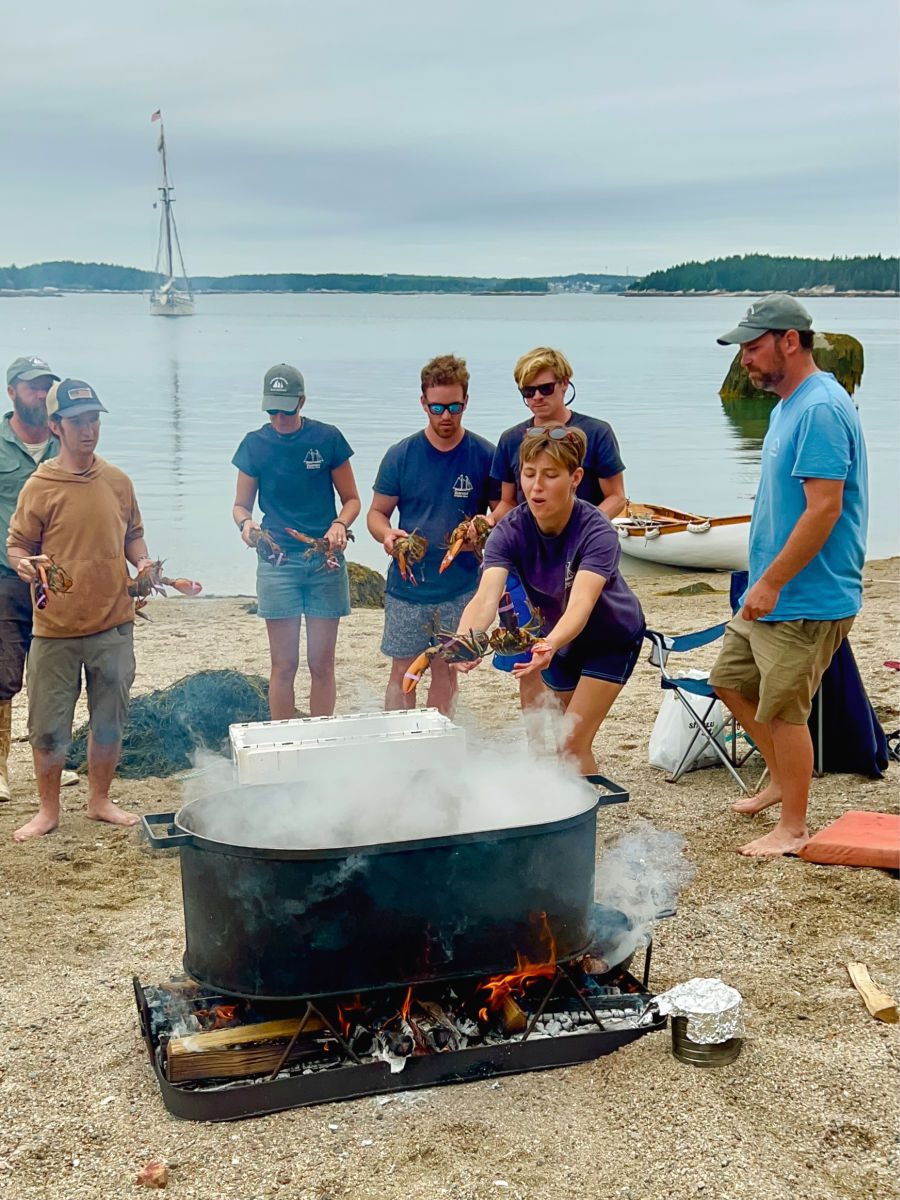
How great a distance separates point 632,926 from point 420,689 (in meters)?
4.38

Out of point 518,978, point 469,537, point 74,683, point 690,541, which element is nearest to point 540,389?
point 469,537

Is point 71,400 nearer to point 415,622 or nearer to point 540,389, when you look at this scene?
point 415,622

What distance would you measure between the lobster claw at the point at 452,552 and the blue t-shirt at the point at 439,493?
0.06 m

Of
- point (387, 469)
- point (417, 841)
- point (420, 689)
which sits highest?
point (387, 469)

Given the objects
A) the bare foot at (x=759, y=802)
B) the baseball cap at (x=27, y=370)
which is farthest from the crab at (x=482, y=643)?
the baseball cap at (x=27, y=370)

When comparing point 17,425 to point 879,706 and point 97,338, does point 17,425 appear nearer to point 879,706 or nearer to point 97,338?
point 879,706

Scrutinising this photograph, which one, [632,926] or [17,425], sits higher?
[17,425]

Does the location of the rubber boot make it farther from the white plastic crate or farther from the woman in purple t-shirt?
the woman in purple t-shirt

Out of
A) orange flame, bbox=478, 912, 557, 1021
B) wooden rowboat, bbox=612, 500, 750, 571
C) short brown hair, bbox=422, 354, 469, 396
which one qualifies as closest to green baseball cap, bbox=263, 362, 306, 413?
short brown hair, bbox=422, 354, 469, 396

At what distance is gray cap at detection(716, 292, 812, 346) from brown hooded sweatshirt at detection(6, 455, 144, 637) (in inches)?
110

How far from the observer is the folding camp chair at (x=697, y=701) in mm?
5855

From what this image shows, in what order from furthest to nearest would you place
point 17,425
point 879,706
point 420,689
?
point 420,689, point 879,706, point 17,425

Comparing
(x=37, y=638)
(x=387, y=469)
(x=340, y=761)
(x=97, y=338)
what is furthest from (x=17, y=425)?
(x=97, y=338)

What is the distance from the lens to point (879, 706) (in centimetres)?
712
